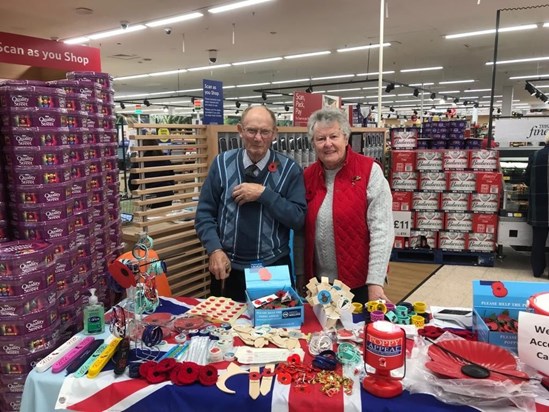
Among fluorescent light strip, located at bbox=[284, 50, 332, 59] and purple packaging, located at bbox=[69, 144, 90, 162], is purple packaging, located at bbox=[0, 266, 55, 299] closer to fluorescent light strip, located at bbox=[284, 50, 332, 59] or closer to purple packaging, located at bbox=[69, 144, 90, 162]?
purple packaging, located at bbox=[69, 144, 90, 162]

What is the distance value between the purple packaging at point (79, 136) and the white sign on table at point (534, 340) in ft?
6.85

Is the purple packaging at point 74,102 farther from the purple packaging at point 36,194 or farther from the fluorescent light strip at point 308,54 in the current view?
the fluorescent light strip at point 308,54

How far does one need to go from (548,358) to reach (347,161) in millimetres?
1270

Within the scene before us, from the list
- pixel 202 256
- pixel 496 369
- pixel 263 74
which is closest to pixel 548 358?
pixel 496 369

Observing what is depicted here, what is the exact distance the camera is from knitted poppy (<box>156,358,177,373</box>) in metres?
1.48

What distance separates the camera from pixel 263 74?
1681 centimetres

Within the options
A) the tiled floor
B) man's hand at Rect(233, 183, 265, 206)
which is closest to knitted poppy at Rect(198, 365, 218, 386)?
man's hand at Rect(233, 183, 265, 206)

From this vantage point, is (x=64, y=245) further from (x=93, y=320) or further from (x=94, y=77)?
(x=94, y=77)

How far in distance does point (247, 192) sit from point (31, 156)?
3.30ft

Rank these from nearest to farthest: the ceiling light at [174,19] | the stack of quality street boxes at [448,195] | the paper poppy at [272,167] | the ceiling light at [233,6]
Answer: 1. the paper poppy at [272,167]
2. the stack of quality street boxes at [448,195]
3. the ceiling light at [233,6]
4. the ceiling light at [174,19]

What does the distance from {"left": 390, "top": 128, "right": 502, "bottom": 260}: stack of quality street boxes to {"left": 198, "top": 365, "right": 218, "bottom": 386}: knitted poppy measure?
17.1 feet

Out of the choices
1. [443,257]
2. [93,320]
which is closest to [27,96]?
[93,320]

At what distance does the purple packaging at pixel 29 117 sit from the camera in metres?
1.88

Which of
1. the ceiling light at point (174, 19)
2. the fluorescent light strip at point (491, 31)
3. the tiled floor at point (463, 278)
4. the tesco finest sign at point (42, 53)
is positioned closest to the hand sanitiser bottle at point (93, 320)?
the tesco finest sign at point (42, 53)
